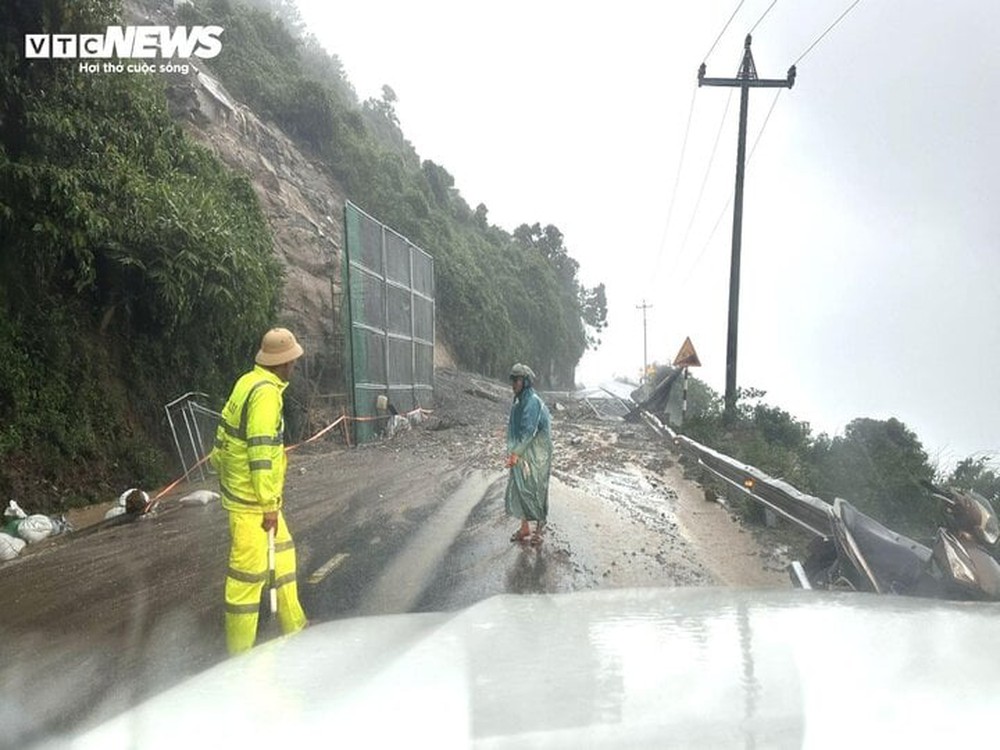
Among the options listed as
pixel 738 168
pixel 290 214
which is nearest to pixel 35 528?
pixel 738 168

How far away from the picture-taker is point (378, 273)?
19812mm

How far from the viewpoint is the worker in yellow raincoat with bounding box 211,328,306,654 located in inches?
183

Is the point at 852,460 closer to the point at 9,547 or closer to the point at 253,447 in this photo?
the point at 253,447

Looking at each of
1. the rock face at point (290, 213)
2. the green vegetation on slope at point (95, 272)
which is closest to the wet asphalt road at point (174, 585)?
the green vegetation on slope at point (95, 272)

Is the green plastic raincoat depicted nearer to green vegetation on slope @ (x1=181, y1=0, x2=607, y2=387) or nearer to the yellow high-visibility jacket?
the yellow high-visibility jacket

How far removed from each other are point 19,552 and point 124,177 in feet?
17.9

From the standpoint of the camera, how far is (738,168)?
1970 cm

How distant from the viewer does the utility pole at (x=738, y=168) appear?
1961cm

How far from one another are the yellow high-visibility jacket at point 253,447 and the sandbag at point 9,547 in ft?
15.2

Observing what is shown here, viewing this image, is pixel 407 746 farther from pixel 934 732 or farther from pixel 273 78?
pixel 273 78

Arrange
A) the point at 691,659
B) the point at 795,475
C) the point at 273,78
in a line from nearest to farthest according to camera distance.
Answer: the point at 691,659 < the point at 795,475 < the point at 273,78

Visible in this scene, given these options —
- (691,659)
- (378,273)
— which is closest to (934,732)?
(691,659)

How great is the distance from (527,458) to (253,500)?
383cm

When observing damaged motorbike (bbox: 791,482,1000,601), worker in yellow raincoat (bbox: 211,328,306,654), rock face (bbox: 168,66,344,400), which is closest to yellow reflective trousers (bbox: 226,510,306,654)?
worker in yellow raincoat (bbox: 211,328,306,654)
